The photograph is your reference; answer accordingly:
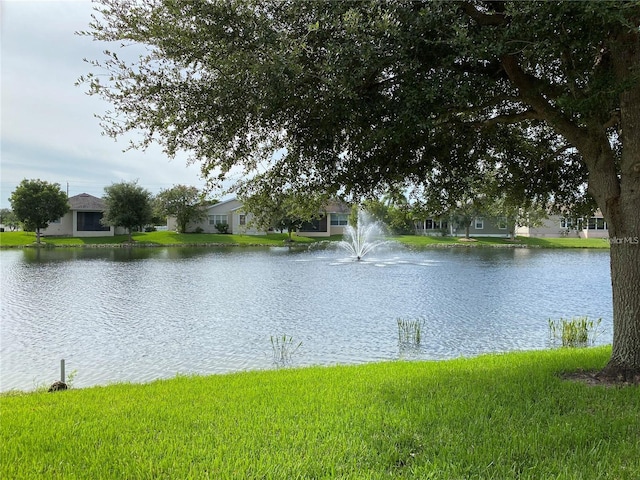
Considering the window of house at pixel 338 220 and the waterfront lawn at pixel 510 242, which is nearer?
the waterfront lawn at pixel 510 242

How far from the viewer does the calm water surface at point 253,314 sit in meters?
10.5

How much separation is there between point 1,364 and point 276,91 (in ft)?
30.3

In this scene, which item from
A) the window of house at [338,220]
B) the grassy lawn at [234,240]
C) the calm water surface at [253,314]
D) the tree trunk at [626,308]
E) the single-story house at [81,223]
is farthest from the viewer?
the window of house at [338,220]

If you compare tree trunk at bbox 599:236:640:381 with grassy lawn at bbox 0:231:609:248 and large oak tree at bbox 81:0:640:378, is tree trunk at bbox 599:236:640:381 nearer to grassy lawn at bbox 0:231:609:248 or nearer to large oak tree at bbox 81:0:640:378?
large oak tree at bbox 81:0:640:378

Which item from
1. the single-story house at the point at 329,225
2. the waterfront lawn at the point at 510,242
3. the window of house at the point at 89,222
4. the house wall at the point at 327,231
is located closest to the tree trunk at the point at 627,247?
the waterfront lawn at the point at 510,242

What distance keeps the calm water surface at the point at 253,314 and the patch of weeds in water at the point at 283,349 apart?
158mm

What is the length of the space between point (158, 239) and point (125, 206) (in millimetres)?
5582

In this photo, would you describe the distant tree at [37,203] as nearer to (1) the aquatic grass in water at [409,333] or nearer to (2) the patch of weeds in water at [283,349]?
(2) the patch of weeds in water at [283,349]

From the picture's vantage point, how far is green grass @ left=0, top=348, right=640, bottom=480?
335cm

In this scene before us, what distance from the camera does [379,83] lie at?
18.2 feet

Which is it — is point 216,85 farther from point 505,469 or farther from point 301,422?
point 505,469

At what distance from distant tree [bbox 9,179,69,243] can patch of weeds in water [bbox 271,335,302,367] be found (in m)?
44.6

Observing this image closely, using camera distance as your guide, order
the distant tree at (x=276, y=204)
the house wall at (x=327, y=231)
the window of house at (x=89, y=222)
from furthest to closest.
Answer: the house wall at (x=327, y=231) → the window of house at (x=89, y=222) → the distant tree at (x=276, y=204)

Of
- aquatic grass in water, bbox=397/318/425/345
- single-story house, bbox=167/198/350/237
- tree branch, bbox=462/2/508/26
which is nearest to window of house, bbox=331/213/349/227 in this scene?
single-story house, bbox=167/198/350/237
